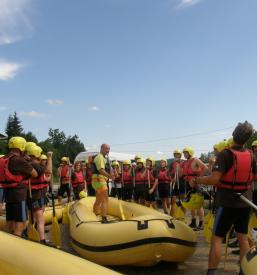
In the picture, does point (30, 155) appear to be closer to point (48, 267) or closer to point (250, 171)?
point (250, 171)

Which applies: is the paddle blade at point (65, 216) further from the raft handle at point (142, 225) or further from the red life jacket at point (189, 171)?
the raft handle at point (142, 225)

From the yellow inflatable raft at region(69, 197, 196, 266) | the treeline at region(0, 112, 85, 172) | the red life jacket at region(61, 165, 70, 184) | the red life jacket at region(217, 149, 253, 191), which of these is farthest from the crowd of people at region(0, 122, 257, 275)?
the treeline at region(0, 112, 85, 172)

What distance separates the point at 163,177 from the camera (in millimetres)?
11727

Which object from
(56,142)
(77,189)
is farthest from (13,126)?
(77,189)

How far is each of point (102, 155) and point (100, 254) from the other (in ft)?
9.90

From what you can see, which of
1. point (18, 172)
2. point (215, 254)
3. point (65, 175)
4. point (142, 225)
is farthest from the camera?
point (65, 175)

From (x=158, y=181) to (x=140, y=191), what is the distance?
637mm

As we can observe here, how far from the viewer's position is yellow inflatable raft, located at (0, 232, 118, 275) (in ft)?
7.52

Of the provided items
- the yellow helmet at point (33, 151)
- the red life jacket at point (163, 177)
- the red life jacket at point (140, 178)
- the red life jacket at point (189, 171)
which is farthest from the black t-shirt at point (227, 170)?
the red life jacket at point (163, 177)

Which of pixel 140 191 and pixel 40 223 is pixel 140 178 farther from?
pixel 40 223

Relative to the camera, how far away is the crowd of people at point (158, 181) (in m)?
4.21

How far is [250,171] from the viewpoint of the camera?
4.30m

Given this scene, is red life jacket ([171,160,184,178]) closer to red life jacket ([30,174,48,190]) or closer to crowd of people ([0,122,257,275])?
crowd of people ([0,122,257,275])

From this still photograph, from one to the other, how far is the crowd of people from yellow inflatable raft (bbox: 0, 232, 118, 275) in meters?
2.08
